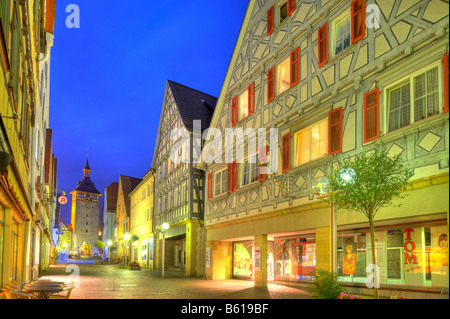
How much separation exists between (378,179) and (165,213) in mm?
26223

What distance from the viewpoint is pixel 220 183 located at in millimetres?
21531

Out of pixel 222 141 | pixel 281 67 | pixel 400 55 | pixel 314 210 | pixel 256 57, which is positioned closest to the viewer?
pixel 400 55

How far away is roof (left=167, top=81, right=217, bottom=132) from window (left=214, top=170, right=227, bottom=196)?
7.94 m

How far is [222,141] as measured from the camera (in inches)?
838

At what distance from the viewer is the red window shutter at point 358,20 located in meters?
12.3

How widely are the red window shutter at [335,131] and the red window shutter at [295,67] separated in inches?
103

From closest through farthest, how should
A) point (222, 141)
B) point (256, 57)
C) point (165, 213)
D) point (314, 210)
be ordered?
point (314, 210) → point (256, 57) → point (222, 141) → point (165, 213)

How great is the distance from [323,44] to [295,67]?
164 cm

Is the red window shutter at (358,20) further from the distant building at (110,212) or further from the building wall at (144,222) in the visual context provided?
the distant building at (110,212)

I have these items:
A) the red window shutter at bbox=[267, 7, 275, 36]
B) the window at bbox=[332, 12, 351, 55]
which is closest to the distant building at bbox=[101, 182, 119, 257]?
the red window shutter at bbox=[267, 7, 275, 36]

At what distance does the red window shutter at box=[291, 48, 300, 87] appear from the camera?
15359 millimetres

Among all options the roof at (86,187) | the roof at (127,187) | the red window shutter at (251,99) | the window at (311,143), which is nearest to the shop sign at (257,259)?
the window at (311,143)
